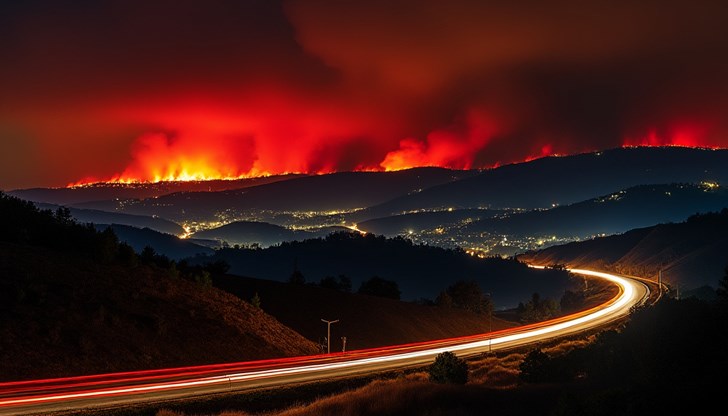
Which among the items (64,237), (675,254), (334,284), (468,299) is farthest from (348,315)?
(675,254)

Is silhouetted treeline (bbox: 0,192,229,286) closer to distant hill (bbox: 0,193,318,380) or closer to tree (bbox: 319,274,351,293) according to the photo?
distant hill (bbox: 0,193,318,380)

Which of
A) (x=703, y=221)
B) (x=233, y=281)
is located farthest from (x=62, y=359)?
(x=703, y=221)

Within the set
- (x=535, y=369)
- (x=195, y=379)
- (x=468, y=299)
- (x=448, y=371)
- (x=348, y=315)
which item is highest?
(x=468, y=299)

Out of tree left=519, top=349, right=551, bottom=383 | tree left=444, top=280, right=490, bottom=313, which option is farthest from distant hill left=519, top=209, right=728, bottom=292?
tree left=519, top=349, right=551, bottom=383

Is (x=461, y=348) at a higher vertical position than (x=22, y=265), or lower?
lower

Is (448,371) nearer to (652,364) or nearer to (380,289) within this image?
(652,364)

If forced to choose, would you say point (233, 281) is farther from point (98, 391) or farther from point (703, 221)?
point (703, 221)

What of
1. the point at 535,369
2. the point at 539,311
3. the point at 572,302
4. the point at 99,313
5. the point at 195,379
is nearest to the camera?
the point at 195,379
